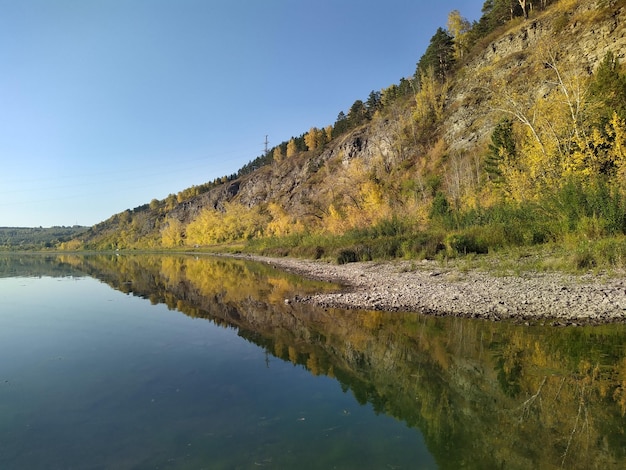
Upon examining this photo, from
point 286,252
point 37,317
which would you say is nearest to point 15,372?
point 37,317

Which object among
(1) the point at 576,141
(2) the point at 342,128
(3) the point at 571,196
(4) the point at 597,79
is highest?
(2) the point at 342,128

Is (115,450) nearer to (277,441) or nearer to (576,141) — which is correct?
(277,441)

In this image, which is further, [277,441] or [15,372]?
[15,372]

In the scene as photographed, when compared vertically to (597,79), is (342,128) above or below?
above

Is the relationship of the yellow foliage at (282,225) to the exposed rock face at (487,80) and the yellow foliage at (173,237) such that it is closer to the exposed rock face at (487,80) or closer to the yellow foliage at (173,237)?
the exposed rock face at (487,80)

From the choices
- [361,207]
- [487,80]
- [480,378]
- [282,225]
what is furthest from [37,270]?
[487,80]

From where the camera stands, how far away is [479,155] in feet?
168

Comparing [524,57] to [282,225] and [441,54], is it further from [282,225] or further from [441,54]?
[282,225]

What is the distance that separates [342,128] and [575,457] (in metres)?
124

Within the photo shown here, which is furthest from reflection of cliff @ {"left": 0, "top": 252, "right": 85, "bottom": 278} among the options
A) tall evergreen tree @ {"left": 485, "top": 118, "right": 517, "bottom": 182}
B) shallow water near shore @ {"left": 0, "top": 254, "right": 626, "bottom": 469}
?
tall evergreen tree @ {"left": 485, "top": 118, "right": 517, "bottom": 182}

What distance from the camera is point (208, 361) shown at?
29.7 ft

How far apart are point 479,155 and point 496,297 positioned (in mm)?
44992

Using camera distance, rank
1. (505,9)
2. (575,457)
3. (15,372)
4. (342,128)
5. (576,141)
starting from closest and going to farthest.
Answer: (575,457) < (15,372) < (576,141) < (505,9) < (342,128)

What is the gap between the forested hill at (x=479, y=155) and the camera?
1980 cm
